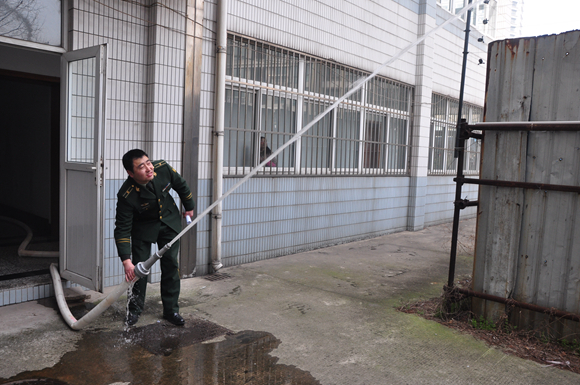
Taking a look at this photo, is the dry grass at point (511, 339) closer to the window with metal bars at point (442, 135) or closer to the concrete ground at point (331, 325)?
the concrete ground at point (331, 325)

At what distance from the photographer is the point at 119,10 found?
5.03 meters

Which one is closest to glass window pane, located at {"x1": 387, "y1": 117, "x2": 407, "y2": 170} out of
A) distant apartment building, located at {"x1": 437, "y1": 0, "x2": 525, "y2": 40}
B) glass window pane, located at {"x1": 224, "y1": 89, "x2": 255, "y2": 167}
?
glass window pane, located at {"x1": 224, "y1": 89, "x2": 255, "y2": 167}

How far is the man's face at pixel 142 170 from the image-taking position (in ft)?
12.7

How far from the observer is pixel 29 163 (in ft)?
29.1

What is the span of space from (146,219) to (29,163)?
6.08 m

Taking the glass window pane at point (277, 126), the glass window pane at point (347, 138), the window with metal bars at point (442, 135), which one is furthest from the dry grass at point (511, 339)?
the window with metal bars at point (442, 135)

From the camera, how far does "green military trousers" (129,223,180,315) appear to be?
13.8 feet

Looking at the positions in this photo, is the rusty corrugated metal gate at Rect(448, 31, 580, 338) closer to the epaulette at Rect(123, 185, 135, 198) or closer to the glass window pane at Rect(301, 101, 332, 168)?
the epaulette at Rect(123, 185, 135, 198)

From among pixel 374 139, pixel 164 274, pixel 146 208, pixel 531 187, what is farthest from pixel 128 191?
pixel 374 139

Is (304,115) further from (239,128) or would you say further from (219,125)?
(219,125)

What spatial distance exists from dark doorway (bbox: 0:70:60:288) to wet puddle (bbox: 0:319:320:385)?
99.9 inches

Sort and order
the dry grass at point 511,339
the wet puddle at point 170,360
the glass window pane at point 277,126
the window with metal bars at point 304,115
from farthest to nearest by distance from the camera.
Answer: the glass window pane at point 277,126 < the window with metal bars at point 304,115 < the dry grass at point 511,339 < the wet puddle at point 170,360

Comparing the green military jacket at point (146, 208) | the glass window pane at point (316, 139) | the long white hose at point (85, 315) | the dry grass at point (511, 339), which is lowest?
the dry grass at point (511, 339)

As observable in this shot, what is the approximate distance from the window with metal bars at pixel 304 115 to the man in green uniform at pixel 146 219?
222 centimetres
